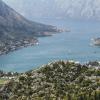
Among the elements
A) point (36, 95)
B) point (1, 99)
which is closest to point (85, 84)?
point (36, 95)

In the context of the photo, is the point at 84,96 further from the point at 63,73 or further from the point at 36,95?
the point at 63,73

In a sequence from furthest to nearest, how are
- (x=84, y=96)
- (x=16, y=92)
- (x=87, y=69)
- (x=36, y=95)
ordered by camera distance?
(x=87, y=69)
(x=16, y=92)
(x=36, y=95)
(x=84, y=96)

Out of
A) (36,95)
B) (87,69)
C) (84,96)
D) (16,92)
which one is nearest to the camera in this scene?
(84,96)

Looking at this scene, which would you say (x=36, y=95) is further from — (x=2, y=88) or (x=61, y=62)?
(x=61, y=62)

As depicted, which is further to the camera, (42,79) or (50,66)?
(50,66)

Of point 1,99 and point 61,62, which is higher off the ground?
point 61,62

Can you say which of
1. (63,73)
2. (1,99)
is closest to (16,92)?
(1,99)
